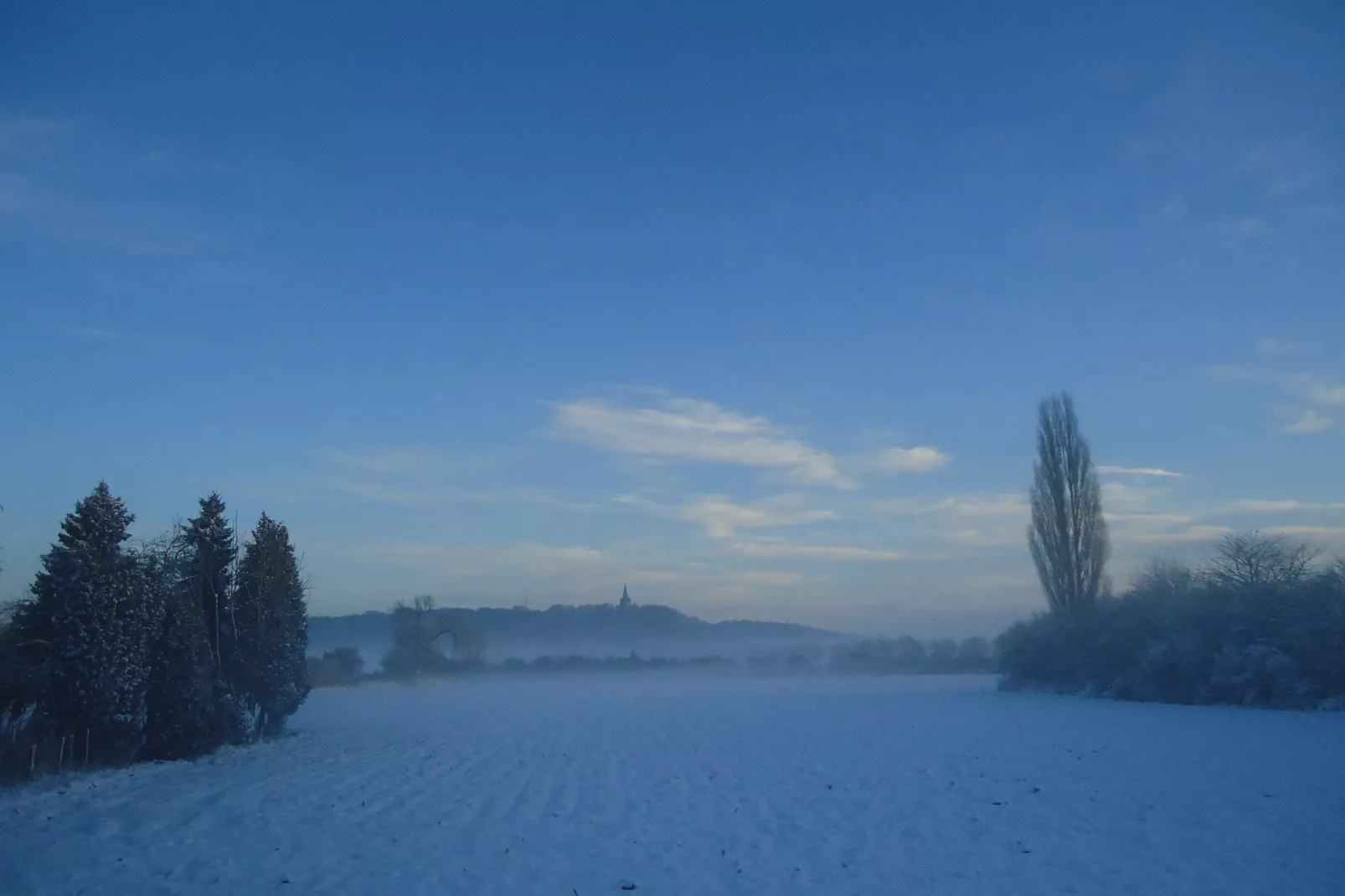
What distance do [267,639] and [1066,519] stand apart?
3019 cm

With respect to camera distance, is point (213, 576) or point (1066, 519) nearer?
point (213, 576)

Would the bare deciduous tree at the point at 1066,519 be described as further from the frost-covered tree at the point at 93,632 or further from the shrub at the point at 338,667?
the shrub at the point at 338,667

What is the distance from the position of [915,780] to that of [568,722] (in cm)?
1332

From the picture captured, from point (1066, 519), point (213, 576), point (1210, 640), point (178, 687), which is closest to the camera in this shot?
point (178, 687)

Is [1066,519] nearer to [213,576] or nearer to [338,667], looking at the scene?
[213,576]

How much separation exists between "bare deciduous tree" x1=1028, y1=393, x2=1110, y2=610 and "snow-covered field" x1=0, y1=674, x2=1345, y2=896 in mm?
14480

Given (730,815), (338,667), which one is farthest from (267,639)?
(338,667)

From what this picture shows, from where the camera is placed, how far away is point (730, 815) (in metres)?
10.7

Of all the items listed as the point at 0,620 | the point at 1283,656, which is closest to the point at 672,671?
the point at 1283,656

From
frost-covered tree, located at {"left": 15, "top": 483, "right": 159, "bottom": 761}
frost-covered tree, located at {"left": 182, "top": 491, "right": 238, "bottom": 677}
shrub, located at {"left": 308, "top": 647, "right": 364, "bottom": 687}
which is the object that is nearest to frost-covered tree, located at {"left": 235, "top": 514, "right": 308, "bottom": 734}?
frost-covered tree, located at {"left": 182, "top": 491, "right": 238, "bottom": 677}

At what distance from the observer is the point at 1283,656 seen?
20.8 metres

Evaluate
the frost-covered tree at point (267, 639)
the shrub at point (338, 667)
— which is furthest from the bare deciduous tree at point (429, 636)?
the frost-covered tree at point (267, 639)

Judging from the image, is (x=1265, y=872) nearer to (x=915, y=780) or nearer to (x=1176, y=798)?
(x=1176, y=798)

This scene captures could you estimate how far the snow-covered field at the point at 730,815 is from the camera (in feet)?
26.1
